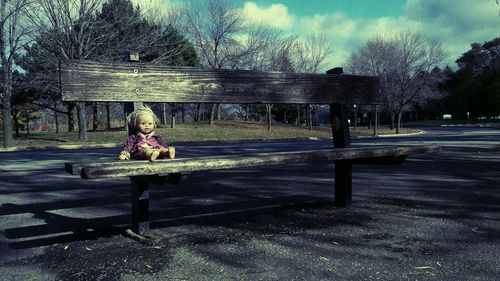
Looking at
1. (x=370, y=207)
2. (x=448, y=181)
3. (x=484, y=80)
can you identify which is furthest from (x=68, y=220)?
(x=484, y=80)

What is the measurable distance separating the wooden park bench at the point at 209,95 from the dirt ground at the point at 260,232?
524 mm

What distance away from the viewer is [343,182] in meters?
4.78

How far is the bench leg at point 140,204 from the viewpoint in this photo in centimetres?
358

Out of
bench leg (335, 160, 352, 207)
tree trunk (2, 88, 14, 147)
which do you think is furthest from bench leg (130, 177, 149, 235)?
tree trunk (2, 88, 14, 147)

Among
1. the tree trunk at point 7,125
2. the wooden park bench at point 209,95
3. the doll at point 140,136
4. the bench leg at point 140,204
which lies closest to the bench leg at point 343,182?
the wooden park bench at point 209,95

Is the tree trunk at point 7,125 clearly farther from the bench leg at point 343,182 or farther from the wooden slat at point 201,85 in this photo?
the bench leg at point 343,182

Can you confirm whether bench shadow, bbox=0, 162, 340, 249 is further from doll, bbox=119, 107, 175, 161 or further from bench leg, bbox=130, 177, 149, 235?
doll, bbox=119, 107, 175, 161

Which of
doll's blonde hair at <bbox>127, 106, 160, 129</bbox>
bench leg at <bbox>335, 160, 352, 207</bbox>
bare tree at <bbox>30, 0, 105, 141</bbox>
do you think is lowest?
bench leg at <bbox>335, 160, 352, 207</bbox>

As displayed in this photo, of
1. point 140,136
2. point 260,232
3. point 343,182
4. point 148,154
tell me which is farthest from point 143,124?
point 343,182

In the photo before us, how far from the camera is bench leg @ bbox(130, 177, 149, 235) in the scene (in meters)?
3.58

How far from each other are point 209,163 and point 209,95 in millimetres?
894

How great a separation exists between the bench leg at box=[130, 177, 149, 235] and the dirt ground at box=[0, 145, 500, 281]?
129 millimetres

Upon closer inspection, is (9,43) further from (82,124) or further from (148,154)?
(148,154)

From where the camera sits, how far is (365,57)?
38.2 metres
